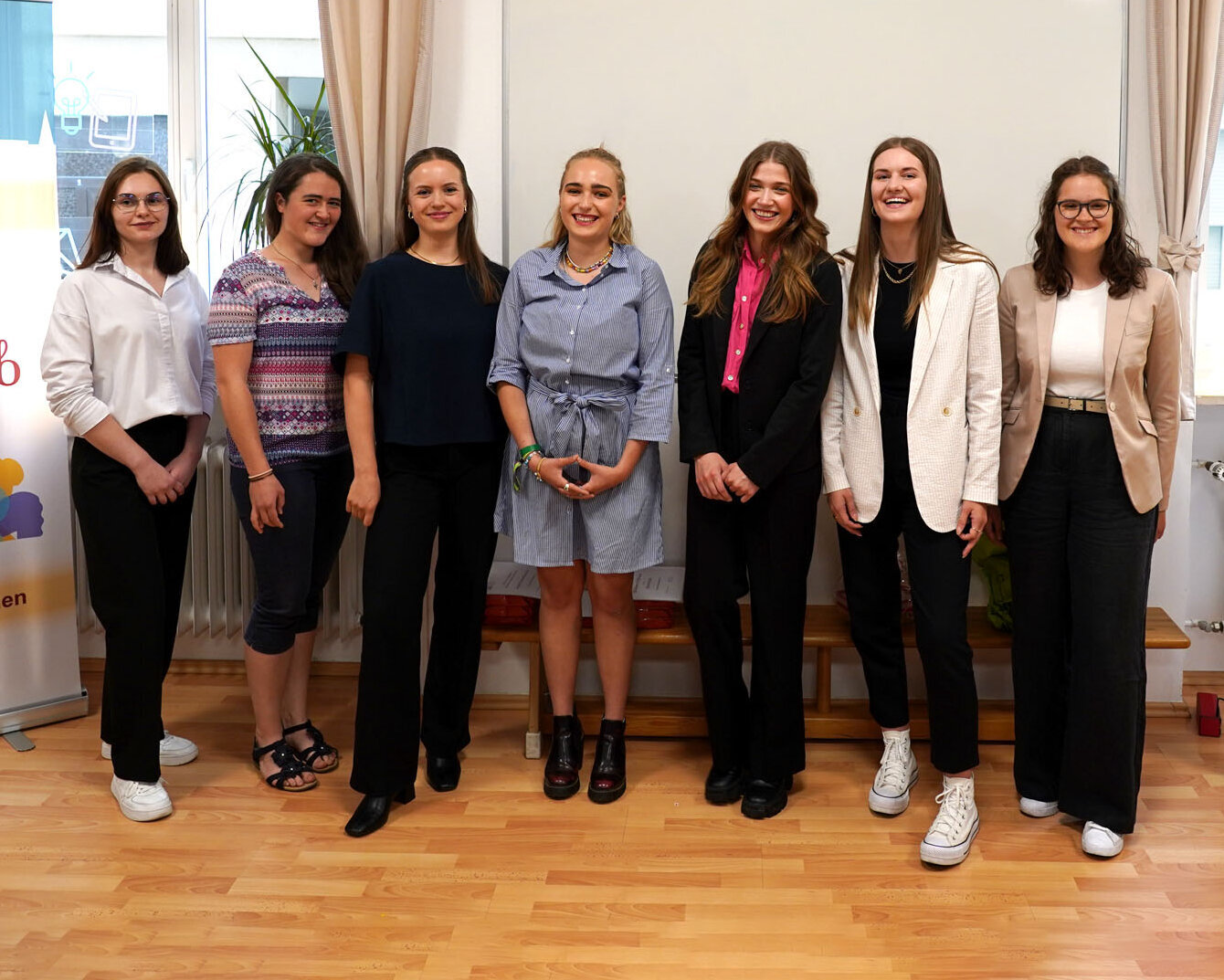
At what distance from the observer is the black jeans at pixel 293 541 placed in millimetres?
2891

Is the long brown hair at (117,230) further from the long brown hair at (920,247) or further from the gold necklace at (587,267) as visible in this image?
the long brown hair at (920,247)

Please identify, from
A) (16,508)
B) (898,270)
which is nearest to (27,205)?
(16,508)

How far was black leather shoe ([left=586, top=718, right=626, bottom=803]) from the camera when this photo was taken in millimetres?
2967

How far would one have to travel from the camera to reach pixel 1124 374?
8.59 ft

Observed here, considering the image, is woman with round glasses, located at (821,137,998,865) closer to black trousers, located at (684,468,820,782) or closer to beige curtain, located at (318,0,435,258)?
black trousers, located at (684,468,820,782)

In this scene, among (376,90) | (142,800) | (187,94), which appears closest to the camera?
(142,800)

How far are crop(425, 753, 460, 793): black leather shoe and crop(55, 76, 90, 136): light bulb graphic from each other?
239 centimetres

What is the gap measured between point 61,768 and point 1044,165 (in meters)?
3.21

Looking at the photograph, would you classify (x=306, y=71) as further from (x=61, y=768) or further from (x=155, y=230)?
(x=61, y=768)

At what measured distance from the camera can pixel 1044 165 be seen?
3375 mm

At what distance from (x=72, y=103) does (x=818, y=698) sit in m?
3.03

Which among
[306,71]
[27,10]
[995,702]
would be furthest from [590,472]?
[27,10]

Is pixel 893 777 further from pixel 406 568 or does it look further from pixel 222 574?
pixel 222 574

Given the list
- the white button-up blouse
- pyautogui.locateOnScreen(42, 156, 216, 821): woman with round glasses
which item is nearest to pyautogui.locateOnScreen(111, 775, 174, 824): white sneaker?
pyautogui.locateOnScreen(42, 156, 216, 821): woman with round glasses
